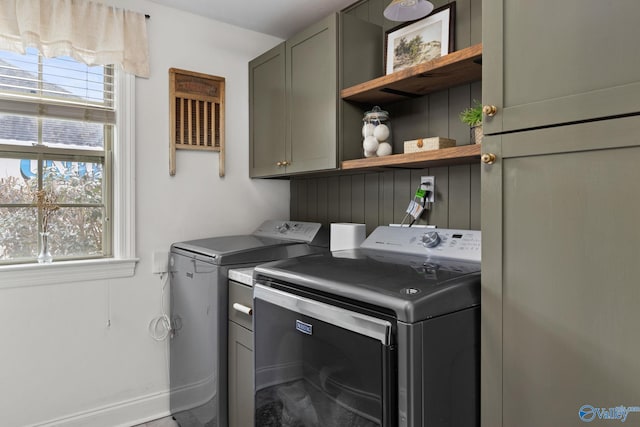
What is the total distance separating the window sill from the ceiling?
5.05 feet

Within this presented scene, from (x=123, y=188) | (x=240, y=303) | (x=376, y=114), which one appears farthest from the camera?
(x=123, y=188)

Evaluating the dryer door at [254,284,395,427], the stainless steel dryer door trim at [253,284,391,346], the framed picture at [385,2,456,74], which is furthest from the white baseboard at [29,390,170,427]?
the framed picture at [385,2,456,74]

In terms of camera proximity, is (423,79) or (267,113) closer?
(423,79)

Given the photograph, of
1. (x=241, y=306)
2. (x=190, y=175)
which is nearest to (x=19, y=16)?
(x=190, y=175)

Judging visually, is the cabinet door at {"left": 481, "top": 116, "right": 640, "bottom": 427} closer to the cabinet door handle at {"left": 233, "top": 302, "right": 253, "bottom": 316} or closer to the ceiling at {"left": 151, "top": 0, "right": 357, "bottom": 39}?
the cabinet door handle at {"left": 233, "top": 302, "right": 253, "bottom": 316}

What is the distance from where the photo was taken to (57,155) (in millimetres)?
2244

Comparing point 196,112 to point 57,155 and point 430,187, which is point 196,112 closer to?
point 57,155

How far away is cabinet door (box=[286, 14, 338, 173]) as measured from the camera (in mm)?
2092

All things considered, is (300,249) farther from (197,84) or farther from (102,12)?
(102,12)

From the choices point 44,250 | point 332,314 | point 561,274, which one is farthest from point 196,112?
point 561,274

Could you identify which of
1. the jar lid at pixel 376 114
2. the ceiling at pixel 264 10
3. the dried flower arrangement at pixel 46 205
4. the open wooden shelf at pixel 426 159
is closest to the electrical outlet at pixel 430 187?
the open wooden shelf at pixel 426 159

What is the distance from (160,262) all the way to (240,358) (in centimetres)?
89

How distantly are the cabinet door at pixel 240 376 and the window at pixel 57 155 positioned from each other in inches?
38.9

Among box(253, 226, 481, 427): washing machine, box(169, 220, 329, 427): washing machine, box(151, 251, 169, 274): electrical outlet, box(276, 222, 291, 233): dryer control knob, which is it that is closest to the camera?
box(253, 226, 481, 427): washing machine
